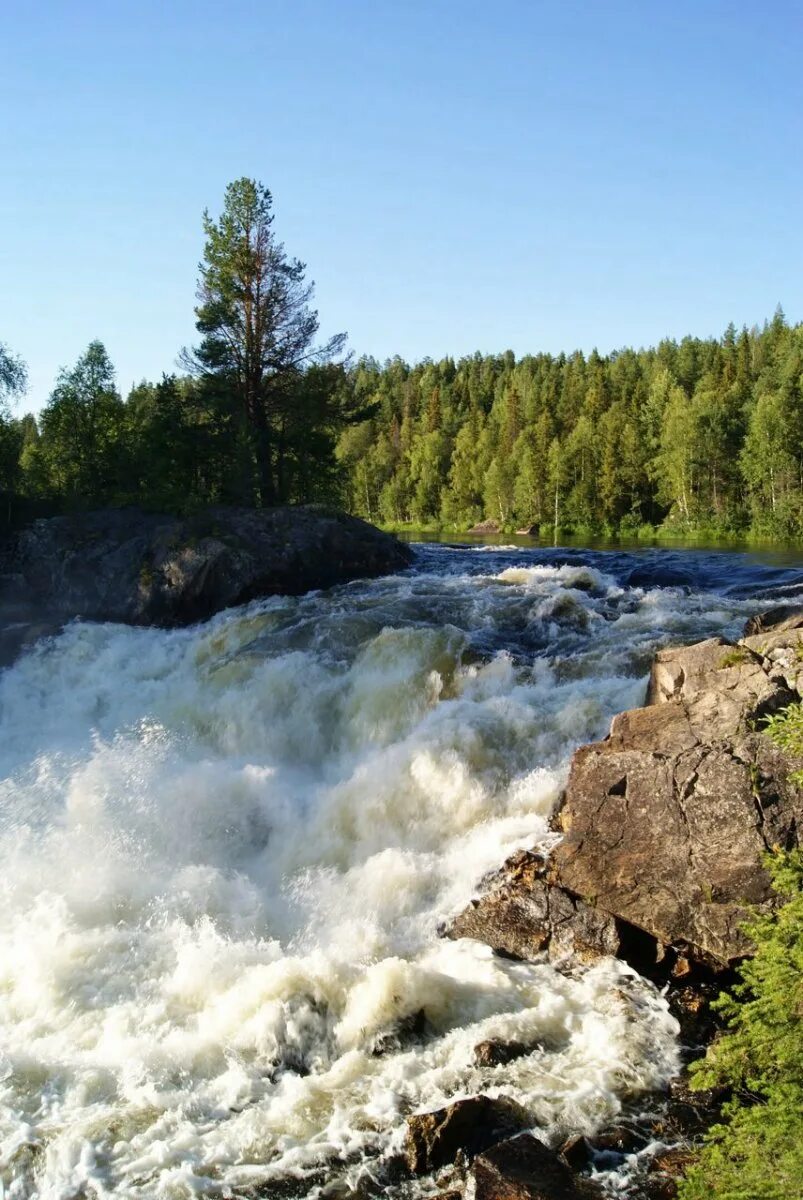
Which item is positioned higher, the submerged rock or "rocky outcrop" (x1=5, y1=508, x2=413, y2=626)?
"rocky outcrop" (x1=5, y1=508, x2=413, y2=626)

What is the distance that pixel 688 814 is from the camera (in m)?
9.73

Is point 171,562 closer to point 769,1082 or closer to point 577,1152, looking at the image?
point 577,1152

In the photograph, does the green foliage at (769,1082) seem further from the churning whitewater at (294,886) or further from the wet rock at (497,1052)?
the wet rock at (497,1052)

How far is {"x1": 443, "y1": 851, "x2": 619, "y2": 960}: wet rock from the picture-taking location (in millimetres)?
9906

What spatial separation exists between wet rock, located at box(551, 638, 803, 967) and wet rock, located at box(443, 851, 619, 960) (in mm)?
210

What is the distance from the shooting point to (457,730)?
44.3 feet

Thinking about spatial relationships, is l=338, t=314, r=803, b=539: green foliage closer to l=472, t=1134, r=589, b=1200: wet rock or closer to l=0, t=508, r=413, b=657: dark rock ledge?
l=0, t=508, r=413, b=657: dark rock ledge

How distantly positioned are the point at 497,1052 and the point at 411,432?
109589mm

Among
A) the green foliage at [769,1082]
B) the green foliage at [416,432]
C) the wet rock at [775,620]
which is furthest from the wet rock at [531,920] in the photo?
the green foliage at [416,432]

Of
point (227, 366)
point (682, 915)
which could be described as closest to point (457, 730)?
point (682, 915)

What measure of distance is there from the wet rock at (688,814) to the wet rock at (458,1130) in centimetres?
299

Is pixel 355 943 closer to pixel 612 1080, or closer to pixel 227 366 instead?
pixel 612 1080

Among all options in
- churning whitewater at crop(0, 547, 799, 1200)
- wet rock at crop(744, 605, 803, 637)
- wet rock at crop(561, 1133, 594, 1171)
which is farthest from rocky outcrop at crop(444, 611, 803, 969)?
wet rock at crop(561, 1133, 594, 1171)

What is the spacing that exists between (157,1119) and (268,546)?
1766cm
